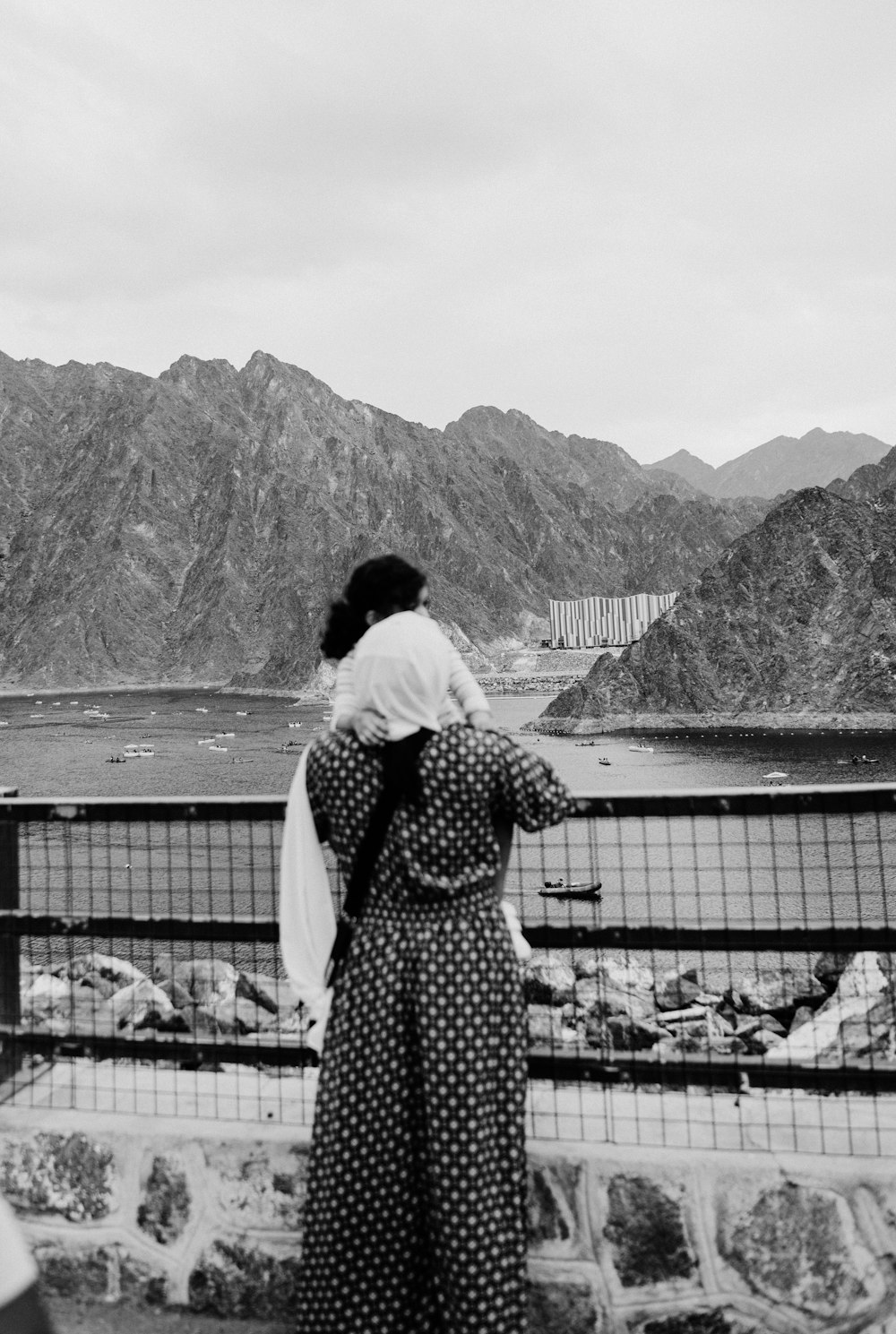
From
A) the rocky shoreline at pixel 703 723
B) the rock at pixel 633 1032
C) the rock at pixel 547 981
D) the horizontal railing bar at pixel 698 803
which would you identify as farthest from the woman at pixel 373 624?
the rocky shoreline at pixel 703 723

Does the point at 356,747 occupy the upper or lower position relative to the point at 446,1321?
upper

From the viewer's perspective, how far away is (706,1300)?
322 centimetres

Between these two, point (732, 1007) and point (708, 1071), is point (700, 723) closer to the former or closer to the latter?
point (732, 1007)

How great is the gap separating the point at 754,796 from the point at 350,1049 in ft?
4.92

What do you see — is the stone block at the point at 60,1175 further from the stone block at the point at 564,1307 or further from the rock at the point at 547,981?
the rock at the point at 547,981

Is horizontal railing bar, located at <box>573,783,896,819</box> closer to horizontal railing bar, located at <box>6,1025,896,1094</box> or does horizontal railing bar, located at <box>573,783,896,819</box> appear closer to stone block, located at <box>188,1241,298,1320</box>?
horizontal railing bar, located at <box>6,1025,896,1094</box>

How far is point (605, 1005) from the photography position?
648 cm

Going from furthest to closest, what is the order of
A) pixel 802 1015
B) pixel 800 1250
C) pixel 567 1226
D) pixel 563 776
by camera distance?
pixel 563 776 → pixel 802 1015 → pixel 567 1226 → pixel 800 1250

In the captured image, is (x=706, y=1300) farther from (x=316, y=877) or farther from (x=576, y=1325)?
(x=316, y=877)

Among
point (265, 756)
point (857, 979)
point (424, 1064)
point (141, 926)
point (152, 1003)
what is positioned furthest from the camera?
point (265, 756)

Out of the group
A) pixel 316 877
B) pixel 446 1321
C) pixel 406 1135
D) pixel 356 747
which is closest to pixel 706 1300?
pixel 446 1321

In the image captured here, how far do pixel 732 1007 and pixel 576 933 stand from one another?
10399mm

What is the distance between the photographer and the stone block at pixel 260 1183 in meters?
3.51

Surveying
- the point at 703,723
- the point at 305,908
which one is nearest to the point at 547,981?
the point at 305,908
